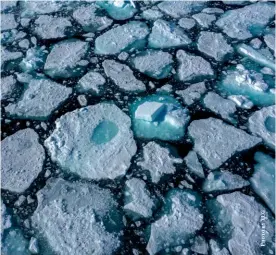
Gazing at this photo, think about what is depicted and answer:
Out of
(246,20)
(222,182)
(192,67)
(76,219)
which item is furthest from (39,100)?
(246,20)

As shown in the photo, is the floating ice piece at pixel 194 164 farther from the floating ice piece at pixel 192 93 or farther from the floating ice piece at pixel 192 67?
the floating ice piece at pixel 192 67

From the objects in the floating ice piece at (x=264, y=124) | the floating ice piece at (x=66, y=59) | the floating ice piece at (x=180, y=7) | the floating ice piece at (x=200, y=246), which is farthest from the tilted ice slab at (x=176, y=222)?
the floating ice piece at (x=180, y=7)

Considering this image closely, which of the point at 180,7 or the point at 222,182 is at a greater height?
the point at 180,7

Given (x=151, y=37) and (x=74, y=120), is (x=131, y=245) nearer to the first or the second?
(x=74, y=120)

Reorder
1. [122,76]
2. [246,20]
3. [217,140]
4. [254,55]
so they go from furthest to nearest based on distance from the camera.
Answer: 1. [246,20]
2. [254,55]
3. [122,76]
4. [217,140]

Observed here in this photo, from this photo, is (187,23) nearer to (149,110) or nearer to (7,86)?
(149,110)

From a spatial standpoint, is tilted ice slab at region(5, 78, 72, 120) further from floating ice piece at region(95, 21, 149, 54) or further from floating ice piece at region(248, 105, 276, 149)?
floating ice piece at region(248, 105, 276, 149)
